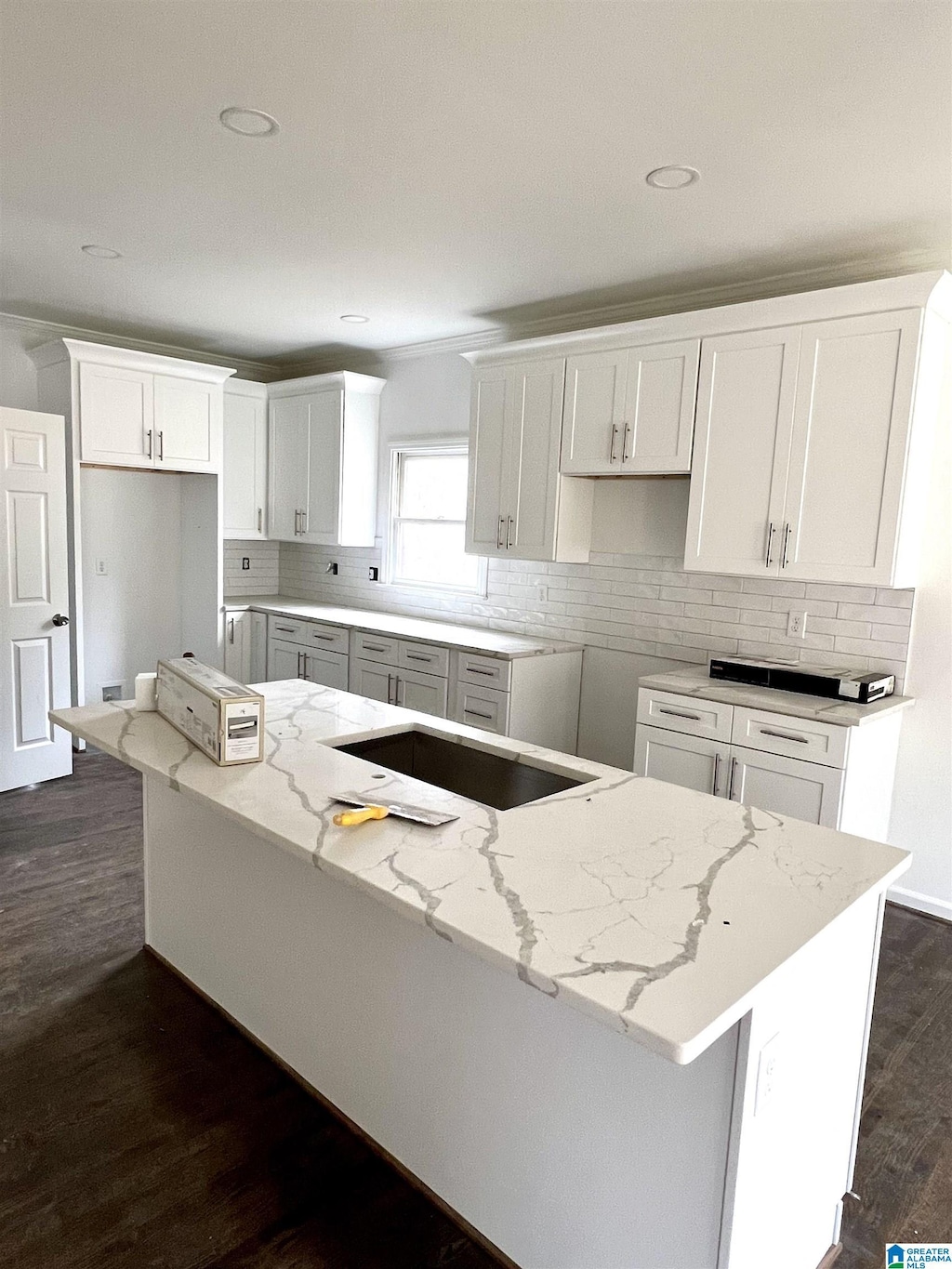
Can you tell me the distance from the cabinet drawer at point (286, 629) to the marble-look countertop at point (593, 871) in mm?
3100

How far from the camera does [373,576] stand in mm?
5727

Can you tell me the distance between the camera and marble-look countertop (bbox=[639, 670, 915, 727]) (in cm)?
302

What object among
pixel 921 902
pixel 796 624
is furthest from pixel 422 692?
pixel 921 902

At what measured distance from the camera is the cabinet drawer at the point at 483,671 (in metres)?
4.14

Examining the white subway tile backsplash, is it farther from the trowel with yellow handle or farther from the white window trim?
the trowel with yellow handle

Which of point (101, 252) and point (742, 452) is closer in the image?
point (742, 452)

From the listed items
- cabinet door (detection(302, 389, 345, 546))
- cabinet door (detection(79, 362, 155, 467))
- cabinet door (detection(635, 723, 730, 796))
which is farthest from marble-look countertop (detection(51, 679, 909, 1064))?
cabinet door (detection(302, 389, 345, 546))

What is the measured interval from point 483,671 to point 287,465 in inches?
97.5

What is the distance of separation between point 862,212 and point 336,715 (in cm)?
248

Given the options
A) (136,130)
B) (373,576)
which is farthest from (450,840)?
(373,576)

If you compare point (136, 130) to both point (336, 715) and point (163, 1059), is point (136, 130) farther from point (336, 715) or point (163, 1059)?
point (163, 1059)

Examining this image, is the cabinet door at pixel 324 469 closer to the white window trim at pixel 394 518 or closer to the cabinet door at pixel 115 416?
the white window trim at pixel 394 518

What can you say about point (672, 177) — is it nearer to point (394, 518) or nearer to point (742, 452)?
point (742, 452)

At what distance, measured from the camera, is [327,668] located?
5141 millimetres
